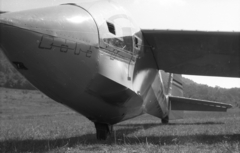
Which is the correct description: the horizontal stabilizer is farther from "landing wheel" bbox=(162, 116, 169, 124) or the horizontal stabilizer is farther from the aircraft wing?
the aircraft wing

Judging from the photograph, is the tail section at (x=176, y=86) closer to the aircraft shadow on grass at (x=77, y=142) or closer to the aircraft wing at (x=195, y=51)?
the aircraft wing at (x=195, y=51)

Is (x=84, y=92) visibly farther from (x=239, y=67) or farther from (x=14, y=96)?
(x=14, y=96)

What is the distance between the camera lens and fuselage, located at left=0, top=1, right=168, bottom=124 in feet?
14.7

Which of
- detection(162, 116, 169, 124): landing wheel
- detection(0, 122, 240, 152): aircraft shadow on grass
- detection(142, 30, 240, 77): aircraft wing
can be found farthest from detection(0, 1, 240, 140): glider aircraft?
detection(162, 116, 169, 124): landing wheel

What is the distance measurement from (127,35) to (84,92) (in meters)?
1.68

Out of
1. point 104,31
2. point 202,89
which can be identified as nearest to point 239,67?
point 104,31

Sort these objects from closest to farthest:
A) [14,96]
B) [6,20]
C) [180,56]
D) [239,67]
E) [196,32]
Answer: [6,20] < [196,32] < [180,56] < [239,67] < [14,96]

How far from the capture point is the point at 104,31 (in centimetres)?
549

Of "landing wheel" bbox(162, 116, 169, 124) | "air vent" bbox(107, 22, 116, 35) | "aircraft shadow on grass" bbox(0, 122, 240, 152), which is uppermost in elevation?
"air vent" bbox(107, 22, 116, 35)

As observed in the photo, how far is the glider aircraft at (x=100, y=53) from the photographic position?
4.56m

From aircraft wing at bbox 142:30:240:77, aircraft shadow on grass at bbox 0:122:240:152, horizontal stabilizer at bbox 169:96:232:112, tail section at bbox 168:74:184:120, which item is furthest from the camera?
tail section at bbox 168:74:184:120

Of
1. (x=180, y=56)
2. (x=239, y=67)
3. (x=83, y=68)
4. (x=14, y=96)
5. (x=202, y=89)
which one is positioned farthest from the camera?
(x=14, y=96)

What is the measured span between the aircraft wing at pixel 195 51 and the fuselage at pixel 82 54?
933 millimetres

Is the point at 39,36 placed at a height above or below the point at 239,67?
above
